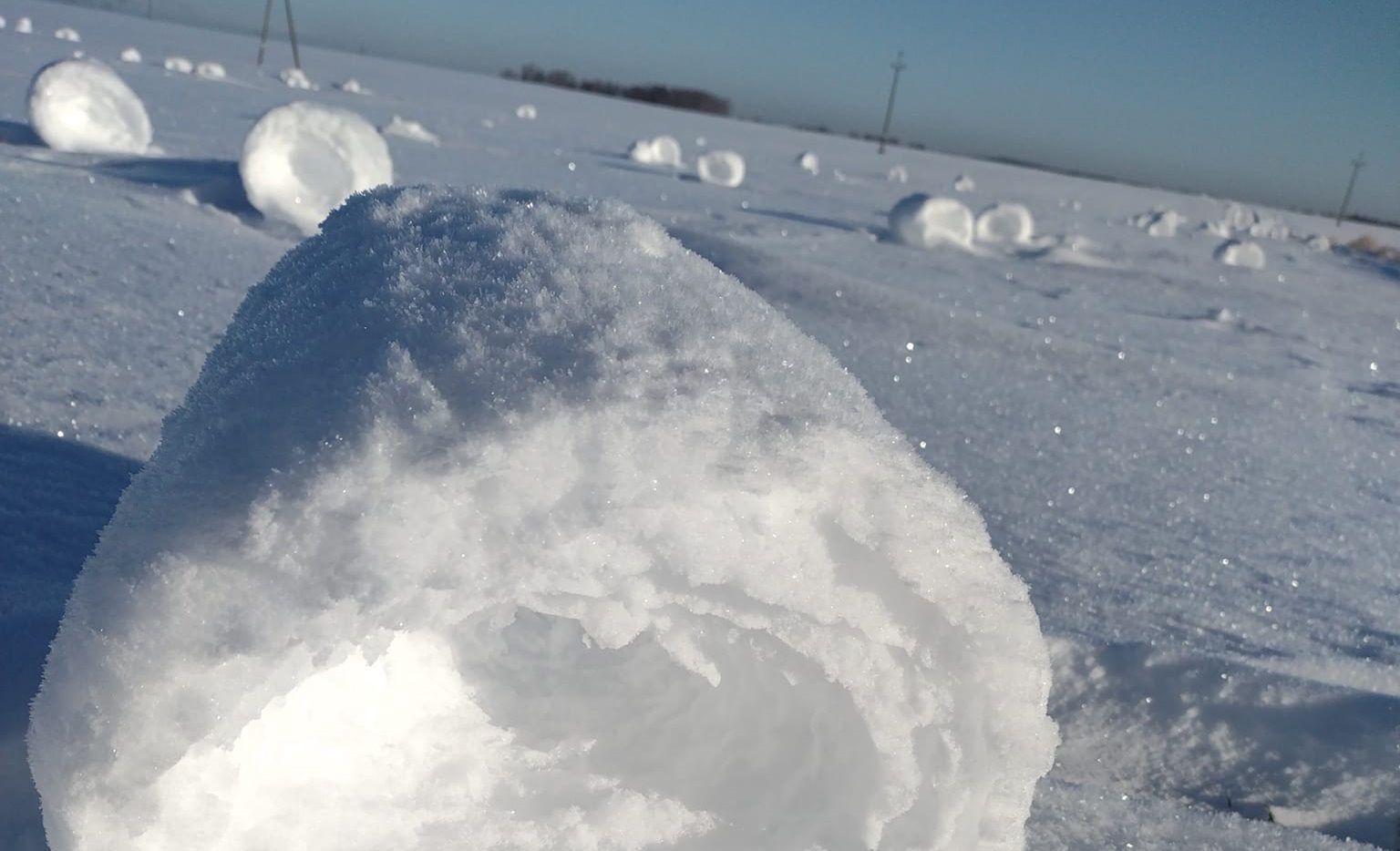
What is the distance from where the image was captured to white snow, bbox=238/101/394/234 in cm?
376

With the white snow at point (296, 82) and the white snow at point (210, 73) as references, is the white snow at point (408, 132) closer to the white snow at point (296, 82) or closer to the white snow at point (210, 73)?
the white snow at point (210, 73)

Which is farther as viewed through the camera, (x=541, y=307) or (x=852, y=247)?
(x=852, y=247)

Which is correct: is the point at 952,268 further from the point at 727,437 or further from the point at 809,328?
the point at 727,437

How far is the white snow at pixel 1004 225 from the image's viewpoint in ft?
26.9

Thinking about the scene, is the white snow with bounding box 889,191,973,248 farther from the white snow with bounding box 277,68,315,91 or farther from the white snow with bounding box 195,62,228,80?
the white snow with bounding box 277,68,315,91

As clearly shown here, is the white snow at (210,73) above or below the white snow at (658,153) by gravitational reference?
below

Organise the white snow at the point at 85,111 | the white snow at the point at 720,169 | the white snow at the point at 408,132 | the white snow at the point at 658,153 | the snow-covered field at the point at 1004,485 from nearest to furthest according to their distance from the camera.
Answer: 1. the snow-covered field at the point at 1004,485
2. the white snow at the point at 85,111
3. the white snow at the point at 408,132
4. the white snow at the point at 720,169
5. the white snow at the point at 658,153

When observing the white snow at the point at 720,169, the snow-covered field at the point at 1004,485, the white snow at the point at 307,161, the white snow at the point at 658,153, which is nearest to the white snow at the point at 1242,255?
the snow-covered field at the point at 1004,485

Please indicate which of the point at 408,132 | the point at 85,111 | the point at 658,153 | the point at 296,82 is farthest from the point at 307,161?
the point at 296,82

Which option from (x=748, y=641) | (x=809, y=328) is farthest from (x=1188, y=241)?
(x=748, y=641)

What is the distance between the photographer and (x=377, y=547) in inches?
25.3

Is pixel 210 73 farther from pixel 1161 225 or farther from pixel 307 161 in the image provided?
pixel 1161 225

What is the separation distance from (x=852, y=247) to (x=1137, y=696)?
514 centimetres

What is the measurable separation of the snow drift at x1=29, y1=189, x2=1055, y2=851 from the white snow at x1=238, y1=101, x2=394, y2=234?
3.12 meters
